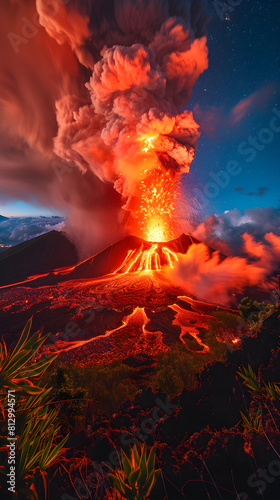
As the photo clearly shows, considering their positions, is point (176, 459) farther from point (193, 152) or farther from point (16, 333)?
point (193, 152)

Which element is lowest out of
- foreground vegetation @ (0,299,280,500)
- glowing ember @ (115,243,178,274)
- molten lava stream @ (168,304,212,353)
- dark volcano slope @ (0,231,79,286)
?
molten lava stream @ (168,304,212,353)

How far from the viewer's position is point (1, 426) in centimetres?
233

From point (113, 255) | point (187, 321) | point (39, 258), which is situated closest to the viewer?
point (187, 321)

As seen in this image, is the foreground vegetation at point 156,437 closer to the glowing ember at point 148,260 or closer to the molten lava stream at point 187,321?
the molten lava stream at point 187,321

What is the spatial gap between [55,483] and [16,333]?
96.8 ft

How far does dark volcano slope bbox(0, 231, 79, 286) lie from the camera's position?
65125mm

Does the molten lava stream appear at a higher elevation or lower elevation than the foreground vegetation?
lower

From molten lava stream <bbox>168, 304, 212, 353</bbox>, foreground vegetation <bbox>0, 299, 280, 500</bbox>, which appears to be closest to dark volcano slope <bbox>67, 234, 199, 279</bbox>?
molten lava stream <bbox>168, 304, 212, 353</bbox>

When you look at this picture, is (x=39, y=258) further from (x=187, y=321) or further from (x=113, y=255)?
(x=187, y=321)

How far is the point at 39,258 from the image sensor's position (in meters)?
76.2

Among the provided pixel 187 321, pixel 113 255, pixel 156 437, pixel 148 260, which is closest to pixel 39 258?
pixel 113 255

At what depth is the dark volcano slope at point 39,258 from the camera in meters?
65.1

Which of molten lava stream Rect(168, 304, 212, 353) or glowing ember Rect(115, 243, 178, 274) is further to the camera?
glowing ember Rect(115, 243, 178, 274)

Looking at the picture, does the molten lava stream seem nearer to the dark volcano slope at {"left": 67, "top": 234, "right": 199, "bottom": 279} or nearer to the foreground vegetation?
the foreground vegetation
